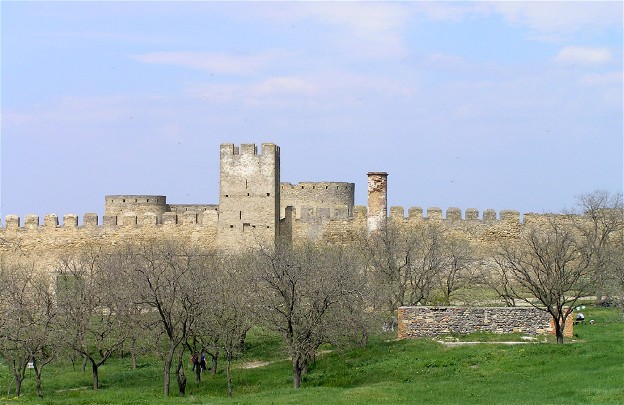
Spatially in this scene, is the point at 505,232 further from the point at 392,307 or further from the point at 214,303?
the point at 214,303

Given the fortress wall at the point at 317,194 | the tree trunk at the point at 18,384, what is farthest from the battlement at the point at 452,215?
the tree trunk at the point at 18,384

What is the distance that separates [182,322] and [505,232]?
67.7 feet

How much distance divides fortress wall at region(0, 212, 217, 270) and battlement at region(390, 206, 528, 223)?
23.0 feet

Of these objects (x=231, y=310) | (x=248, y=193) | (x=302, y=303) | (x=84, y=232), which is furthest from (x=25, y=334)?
(x=84, y=232)

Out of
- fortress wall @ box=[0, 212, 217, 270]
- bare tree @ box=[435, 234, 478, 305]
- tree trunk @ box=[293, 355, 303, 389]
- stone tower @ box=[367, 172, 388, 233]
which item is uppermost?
stone tower @ box=[367, 172, 388, 233]

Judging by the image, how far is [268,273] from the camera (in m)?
27.2

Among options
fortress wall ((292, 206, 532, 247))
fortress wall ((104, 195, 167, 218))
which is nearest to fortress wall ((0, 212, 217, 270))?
fortress wall ((292, 206, 532, 247))

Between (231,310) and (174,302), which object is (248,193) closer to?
(231,310)

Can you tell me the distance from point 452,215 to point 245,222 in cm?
786

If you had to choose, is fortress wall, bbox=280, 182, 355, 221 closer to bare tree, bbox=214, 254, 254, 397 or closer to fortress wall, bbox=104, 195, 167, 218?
fortress wall, bbox=104, 195, 167, 218

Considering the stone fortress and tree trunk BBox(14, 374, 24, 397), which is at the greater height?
the stone fortress

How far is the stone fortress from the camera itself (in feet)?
140

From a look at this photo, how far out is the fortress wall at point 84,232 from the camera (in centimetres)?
4491

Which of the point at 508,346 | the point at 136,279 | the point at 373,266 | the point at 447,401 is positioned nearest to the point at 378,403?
the point at 447,401
